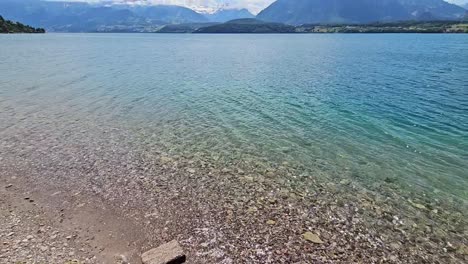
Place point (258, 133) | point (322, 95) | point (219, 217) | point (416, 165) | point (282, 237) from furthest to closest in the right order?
point (322, 95) < point (258, 133) < point (416, 165) < point (219, 217) < point (282, 237)

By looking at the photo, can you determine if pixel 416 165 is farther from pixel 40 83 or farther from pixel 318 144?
pixel 40 83

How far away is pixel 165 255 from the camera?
10461 millimetres

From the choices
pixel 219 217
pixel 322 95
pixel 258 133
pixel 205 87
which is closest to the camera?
pixel 219 217

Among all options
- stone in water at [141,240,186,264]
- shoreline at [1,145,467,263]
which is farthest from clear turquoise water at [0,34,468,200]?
stone in water at [141,240,186,264]

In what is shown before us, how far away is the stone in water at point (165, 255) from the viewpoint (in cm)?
1021

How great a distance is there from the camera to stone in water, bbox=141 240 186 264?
10.2m

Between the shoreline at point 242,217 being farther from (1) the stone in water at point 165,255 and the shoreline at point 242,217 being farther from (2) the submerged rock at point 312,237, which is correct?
(1) the stone in water at point 165,255

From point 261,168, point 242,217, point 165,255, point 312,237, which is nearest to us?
point 165,255

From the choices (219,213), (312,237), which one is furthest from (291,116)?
(312,237)

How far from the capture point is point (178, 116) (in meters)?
28.8

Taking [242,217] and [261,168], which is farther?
[261,168]

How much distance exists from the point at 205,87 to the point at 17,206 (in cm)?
3126

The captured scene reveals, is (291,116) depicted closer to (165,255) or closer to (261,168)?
(261,168)

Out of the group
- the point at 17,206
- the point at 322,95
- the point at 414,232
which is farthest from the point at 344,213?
the point at 322,95
